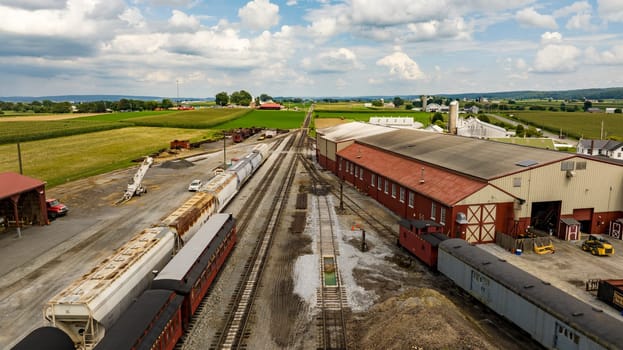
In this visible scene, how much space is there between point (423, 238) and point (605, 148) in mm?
71076

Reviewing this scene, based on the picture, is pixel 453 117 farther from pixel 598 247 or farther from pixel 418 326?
pixel 418 326

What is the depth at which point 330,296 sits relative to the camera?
26.8 meters

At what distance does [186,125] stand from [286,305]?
141 meters

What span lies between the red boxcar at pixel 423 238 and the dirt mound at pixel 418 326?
20.2 feet

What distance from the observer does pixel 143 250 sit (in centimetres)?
2469

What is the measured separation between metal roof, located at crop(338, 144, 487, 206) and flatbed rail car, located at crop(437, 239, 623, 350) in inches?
359

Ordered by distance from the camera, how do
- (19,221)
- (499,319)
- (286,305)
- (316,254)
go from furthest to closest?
1. (19,221)
2. (316,254)
3. (286,305)
4. (499,319)

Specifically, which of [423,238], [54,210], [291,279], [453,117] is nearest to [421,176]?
[423,238]

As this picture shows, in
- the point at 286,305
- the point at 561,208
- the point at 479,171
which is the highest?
the point at 479,171

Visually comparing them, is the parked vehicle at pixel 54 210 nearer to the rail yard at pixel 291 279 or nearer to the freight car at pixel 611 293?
the rail yard at pixel 291 279

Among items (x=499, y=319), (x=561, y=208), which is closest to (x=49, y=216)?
(x=499, y=319)

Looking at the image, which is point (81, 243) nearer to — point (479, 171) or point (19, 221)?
point (19, 221)

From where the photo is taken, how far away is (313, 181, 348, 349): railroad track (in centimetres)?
2192

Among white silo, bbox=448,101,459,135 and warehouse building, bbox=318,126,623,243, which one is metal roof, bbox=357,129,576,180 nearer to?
warehouse building, bbox=318,126,623,243
